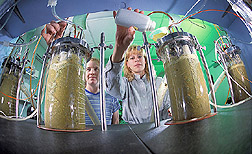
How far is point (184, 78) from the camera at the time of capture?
217 millimetres

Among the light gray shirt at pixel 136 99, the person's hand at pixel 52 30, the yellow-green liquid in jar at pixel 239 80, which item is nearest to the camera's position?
the yellow-green liquid in jar at pixel 239 80

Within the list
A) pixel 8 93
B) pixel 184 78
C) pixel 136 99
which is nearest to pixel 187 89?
pixel 184 78

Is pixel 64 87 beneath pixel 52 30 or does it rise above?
→ beneath

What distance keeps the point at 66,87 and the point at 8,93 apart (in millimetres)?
107

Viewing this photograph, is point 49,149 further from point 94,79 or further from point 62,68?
point 94,79

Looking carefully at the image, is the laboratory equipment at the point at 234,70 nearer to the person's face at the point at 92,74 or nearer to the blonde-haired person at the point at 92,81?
the blonde-haired person at the point at 92,81

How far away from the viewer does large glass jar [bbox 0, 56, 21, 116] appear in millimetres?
230

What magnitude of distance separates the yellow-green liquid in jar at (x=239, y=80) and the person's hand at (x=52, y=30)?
1.07 ft

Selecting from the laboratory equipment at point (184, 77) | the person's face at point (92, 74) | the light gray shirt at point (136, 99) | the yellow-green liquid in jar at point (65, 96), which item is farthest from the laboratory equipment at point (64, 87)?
the person's face at point (92, 74)

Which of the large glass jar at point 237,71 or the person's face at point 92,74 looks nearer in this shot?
the large glass jar at point 237,71

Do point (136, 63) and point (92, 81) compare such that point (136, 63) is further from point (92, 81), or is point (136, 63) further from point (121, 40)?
point (121, 40)

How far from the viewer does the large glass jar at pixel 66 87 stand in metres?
0.21

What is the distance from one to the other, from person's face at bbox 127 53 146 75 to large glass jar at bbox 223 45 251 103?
567mm

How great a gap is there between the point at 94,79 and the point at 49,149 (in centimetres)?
71
